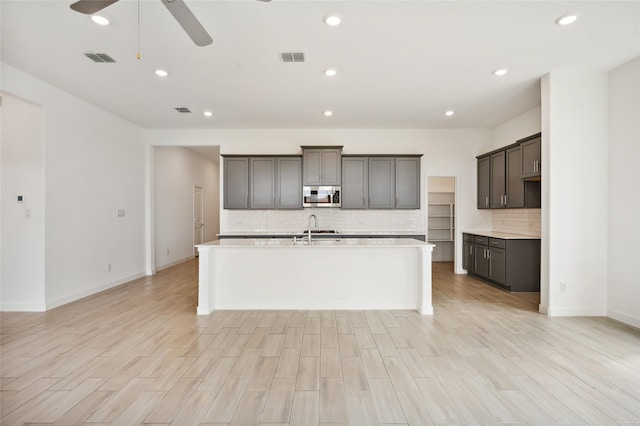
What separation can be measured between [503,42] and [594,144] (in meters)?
1.97

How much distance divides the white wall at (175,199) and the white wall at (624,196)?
796 cm

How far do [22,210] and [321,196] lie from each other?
4627 mm

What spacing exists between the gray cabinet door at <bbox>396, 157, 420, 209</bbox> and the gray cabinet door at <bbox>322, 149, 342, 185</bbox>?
4.08 feet

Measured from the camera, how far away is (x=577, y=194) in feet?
12.9

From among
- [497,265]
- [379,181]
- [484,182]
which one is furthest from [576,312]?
[379,181]

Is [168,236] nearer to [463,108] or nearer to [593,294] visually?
[463,108]

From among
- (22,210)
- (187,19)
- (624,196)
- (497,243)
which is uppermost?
(187,19)

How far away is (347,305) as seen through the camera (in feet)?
13.6

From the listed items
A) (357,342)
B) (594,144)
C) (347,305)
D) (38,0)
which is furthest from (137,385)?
(594,144)

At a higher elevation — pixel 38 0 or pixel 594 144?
pixel 38 0

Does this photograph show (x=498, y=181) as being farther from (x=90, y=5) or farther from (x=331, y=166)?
(x=90, y=5)

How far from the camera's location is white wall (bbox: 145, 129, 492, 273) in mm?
6633

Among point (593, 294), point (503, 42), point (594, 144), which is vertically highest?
point (503, 42)

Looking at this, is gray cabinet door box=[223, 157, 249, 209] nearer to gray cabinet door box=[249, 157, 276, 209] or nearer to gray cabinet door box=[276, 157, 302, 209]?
gray cabinet door box=[249, 157, 276, 209]
